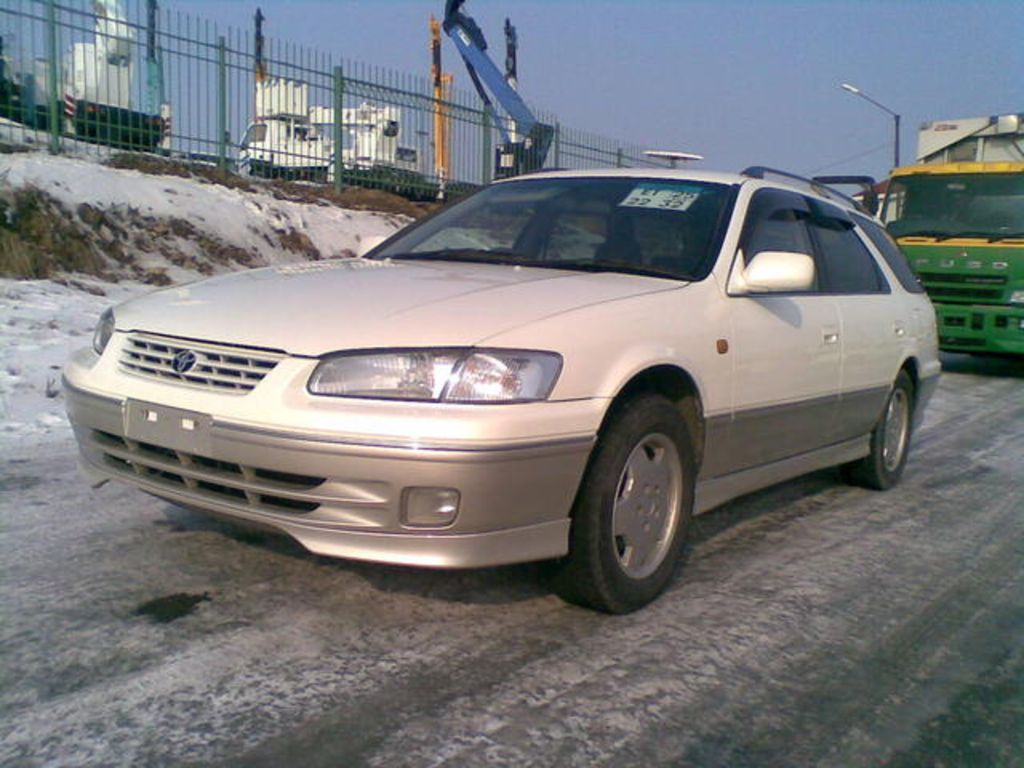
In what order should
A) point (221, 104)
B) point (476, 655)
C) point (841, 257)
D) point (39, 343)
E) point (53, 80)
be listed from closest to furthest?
1. point (476, 655)
2. point (841, 257)
3. point (39, 343)
4. point (53, 80)
5. point (221, 104)

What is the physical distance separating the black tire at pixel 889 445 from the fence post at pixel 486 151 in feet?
36.7

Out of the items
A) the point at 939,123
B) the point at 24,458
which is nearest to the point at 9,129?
the point at 24,458

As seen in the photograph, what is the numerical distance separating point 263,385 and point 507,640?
3.62 feet

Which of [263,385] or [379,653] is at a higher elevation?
[263,385]

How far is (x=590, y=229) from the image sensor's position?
423 cm

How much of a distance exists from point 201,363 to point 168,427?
0.22 meters

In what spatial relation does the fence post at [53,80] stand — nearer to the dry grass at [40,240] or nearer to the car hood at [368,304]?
the dry grass at [40,240]

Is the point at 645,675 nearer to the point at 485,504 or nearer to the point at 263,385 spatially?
the point at 485,504

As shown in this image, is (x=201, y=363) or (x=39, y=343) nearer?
(x=201, y=363)

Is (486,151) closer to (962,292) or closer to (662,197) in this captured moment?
(962,292)

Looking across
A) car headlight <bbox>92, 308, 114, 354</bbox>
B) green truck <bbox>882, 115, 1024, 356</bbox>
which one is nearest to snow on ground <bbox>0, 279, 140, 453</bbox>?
car headlight <bbox>92, 308, 114, 354</bbox>

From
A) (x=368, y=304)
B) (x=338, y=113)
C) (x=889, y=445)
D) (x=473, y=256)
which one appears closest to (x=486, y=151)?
Result: (x=338, y=113)

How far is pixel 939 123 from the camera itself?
46.5 ft

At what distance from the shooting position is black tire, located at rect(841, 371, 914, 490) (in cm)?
542
